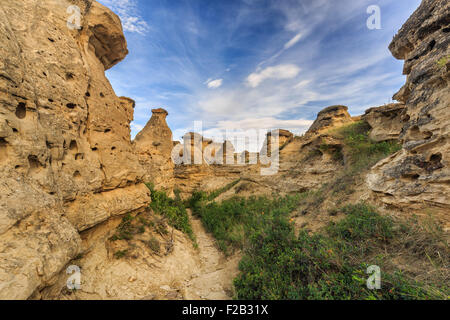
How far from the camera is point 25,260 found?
1.98 m

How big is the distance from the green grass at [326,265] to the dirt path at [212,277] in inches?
18.3

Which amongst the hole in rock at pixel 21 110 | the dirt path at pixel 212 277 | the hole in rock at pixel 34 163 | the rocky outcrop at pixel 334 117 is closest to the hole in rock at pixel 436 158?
the dirt path at pixel 212 277

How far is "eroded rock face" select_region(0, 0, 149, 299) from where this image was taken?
85.3 inches

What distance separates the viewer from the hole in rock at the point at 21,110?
2.80m

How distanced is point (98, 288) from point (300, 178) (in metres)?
9.87

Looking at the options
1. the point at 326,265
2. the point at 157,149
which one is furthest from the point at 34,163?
the point at 157,149

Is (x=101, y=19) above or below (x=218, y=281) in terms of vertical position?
above

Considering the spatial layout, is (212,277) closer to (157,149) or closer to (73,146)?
(73,146)

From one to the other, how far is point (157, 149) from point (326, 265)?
436 inches

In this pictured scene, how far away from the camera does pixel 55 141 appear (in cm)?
342

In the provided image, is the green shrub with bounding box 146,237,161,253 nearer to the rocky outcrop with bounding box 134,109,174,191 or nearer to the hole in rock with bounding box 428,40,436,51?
the rocky outcrop with bounding box 134,109,174,191

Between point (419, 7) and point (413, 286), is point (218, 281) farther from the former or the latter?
point (419, 7)

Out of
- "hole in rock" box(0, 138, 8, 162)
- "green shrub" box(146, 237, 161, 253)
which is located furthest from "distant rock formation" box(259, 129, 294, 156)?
"hole in rock" box(0, 138, 8, 162)
